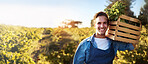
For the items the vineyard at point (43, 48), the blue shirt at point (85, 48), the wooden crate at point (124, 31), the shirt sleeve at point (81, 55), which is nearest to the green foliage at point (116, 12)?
the wooden crate at point (124, 31)

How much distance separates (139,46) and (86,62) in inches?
113

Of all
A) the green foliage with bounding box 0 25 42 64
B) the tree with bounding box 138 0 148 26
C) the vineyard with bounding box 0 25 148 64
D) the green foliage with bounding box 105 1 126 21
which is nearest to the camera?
the green foliage with bounding box 105 1 126 21

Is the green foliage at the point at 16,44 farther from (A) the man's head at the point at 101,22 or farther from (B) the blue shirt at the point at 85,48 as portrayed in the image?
(A) the man's head at the point at 101,22

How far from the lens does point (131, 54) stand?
158 inches

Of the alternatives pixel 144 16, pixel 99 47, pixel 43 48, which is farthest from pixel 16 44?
pixel 144 16

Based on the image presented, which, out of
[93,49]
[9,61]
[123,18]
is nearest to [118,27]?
[123,18]

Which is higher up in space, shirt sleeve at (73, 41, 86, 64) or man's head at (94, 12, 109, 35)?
man's head at (94, 12, 109, 35)

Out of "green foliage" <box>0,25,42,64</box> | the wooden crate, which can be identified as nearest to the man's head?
the wooden crate

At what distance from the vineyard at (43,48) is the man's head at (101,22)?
2.36m

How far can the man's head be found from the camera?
173 cm

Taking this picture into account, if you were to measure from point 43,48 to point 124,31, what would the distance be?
8.57ft

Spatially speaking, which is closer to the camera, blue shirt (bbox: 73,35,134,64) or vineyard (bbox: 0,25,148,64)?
blue shirt (bbox: 73,35,134,64)

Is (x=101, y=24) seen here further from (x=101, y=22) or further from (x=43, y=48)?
(x=43, y=48)

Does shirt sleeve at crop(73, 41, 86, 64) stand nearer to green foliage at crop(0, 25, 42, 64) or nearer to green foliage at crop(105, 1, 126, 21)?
green foliage at crop(105, 1, 126, 21)
